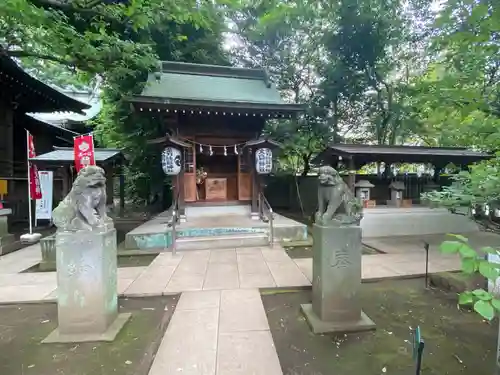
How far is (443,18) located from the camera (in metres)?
2.47

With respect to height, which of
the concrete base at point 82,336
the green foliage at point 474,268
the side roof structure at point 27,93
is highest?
the side roof structure at point 27,93

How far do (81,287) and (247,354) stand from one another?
6.38 ft

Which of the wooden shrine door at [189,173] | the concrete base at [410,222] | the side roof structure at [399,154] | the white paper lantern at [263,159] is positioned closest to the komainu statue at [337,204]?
the white paper lantern at [263,159]

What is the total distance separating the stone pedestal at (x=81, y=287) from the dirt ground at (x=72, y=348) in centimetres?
15

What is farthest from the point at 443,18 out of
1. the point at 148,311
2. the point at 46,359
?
the point at 46,359

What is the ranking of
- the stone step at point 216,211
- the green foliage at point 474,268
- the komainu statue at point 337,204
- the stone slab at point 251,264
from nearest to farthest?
the green foliage at point 474,268
the komainu statue at point 337,204
the stone slab at point 251,264
the stone step at point 216,211

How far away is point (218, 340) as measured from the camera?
2934 millimetres

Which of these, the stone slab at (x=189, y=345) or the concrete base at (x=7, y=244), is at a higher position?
the concrete base at (x=7, y=244)

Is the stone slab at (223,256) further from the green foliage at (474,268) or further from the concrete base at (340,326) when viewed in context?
the green foliage at (474,268)

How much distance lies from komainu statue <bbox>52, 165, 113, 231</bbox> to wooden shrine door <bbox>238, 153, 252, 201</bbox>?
6659 mm

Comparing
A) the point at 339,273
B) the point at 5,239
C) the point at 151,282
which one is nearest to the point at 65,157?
the point at 5,239

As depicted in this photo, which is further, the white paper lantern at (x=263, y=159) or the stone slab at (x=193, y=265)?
the white paper lantern at (x=263, y=159)

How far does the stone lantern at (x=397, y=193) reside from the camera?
9421 millimetres

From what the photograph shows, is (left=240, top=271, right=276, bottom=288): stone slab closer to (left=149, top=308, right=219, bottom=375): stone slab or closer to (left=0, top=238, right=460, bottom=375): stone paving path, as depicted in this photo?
(left=0, top=238, right=460, bottom=375): stone paving path
